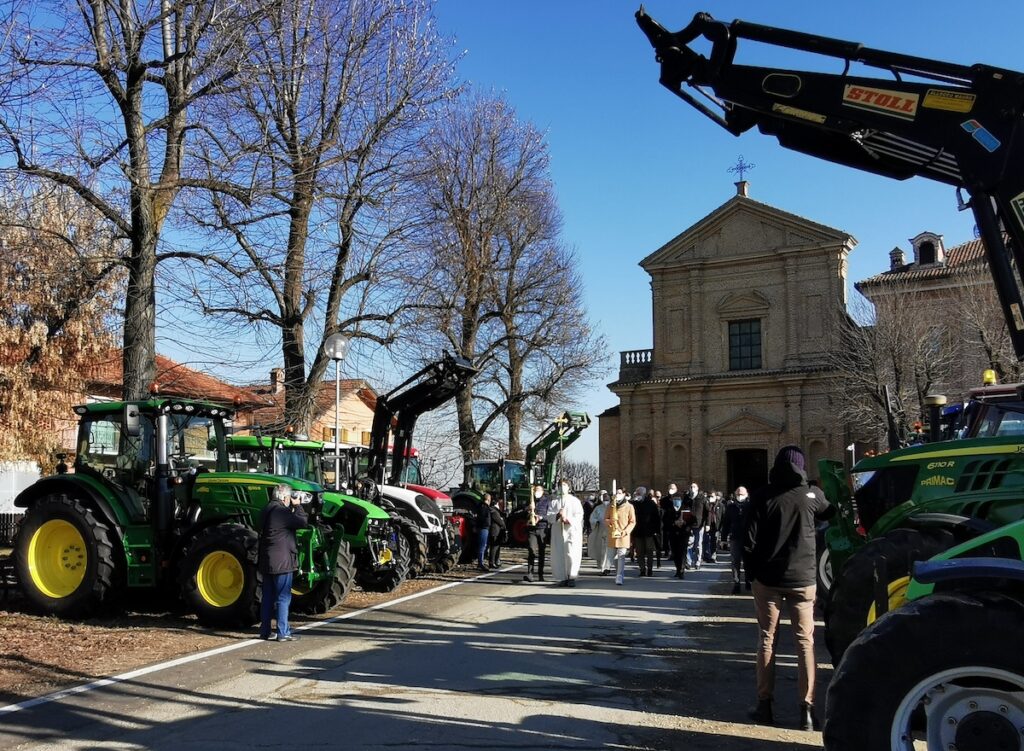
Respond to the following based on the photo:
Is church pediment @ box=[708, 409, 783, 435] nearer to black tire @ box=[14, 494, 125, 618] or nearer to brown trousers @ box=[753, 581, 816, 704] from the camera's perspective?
black tire @ box=[14, 494, 125, 618]

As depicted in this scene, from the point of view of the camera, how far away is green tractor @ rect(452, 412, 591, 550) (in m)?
26.8

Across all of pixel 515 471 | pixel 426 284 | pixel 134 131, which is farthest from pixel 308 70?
pixel 515 471

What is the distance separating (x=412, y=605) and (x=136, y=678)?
5391 millimetres

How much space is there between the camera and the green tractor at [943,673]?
3.88 meters

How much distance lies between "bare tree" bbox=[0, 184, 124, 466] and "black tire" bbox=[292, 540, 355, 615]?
6527 mm

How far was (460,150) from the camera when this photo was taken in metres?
30.1

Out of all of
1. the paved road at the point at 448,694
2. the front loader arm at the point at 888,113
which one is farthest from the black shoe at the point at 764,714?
the front loader arm at the point at 888,113

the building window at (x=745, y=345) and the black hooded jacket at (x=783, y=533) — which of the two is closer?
the black hooded jacket at (x=783, y=533)

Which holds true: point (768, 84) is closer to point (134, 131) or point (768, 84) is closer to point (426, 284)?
point (134, 131)

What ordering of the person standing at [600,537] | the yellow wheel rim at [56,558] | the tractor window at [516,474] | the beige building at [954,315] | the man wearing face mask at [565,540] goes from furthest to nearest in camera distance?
the tractor window at [516,474]
the beige building at [954,315]
the person standing at [600,537]
the man wearing face mask at [565,540]
the yellow wheel rim at [56,558]

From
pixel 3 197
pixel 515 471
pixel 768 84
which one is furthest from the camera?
pixel 515 471

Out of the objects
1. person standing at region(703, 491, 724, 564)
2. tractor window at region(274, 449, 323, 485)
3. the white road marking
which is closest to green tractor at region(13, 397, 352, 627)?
the white road marking

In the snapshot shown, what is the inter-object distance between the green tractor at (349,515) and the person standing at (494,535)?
3.72m

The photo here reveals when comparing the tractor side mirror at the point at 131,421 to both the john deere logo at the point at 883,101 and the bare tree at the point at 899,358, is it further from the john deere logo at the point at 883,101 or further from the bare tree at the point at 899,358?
the bare tree at the point at 899,358
